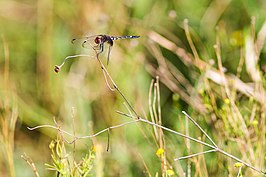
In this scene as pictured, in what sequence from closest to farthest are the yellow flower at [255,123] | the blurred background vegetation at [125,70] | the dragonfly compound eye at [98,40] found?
the dragonfly compound eye at [98,40] → the yellow flower at [255,123] → the blurred background vegetation at [125,70]

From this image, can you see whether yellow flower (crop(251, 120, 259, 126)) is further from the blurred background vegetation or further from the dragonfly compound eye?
the dragonfly compound eye

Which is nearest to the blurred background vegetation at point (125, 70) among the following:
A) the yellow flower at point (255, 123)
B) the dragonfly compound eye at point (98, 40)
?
the yellow flower at point (255, 123)

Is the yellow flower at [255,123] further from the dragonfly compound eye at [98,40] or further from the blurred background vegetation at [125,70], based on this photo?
the dragonfly compound eye at [98,40]

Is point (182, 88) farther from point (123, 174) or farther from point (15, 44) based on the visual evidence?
point (15, 44)

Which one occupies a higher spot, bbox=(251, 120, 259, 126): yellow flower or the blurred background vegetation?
the blurred background vegetation

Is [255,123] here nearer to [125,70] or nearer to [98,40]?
[98,40]

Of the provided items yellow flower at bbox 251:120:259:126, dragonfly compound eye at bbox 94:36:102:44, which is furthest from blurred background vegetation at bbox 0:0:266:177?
dragonfly compound eye at bbox 94:36:102:44

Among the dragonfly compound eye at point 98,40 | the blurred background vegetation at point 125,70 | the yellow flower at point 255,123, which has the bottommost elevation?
the yellow flower at point 255,123

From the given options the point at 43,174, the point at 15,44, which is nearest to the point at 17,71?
the point at 15,44

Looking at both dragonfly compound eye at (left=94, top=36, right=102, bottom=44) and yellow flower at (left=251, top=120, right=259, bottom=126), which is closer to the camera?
dragonfly compound eye at (left=94, top=36, right=102, bottom=44)
